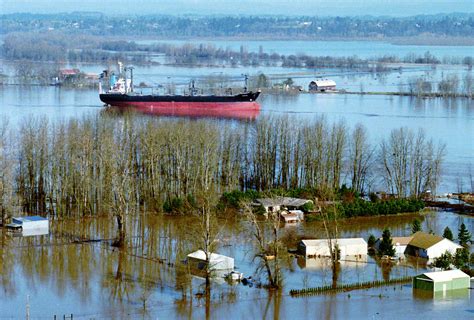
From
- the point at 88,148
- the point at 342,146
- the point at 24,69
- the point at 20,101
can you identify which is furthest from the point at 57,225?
the point at 24,69

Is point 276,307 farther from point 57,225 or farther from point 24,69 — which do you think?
point 24,69

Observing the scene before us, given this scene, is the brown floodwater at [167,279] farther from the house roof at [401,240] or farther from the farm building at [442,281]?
the house roof at [401,240]

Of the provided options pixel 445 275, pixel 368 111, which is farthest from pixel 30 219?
pixel 368 111

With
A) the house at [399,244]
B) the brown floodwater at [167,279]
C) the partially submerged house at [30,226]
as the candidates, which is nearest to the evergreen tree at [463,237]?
the house at [399,244]

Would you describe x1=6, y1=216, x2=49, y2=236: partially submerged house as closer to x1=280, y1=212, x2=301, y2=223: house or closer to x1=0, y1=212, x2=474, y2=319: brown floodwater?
x1=0, y1=212, x2=474, y2=319: brown floodwater

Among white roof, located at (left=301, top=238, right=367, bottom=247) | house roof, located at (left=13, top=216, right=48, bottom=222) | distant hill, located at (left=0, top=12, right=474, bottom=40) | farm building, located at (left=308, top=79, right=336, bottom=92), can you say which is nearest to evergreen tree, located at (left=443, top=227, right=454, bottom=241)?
white roof, located at (left=301, top=238, right=367, bottom=247)
